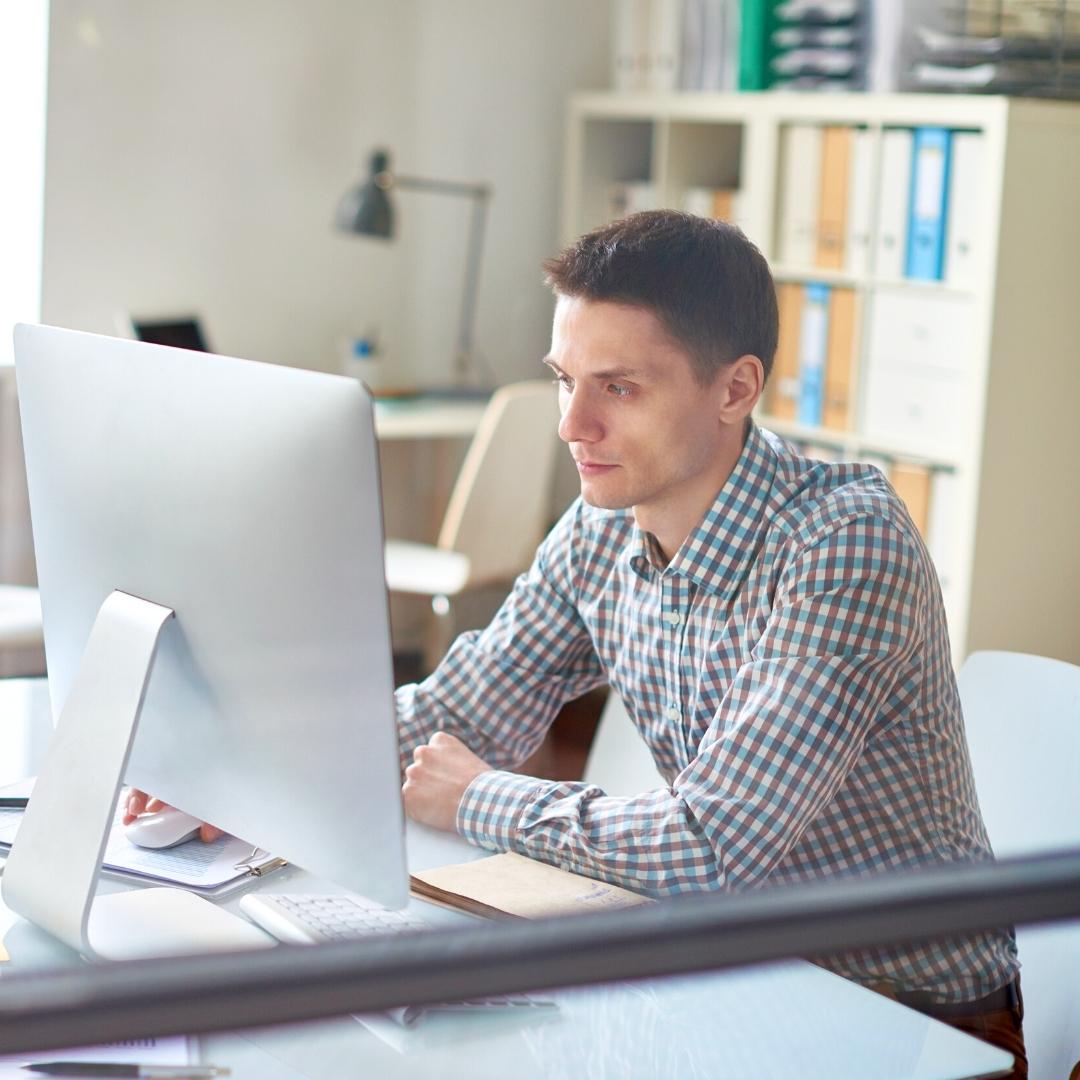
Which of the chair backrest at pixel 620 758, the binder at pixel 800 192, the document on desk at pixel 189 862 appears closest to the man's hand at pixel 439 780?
the document on desk at pixel 189 862

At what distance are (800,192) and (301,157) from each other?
133 cm

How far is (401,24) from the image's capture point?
13.7 ft

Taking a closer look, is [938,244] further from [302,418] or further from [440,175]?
[302,418]

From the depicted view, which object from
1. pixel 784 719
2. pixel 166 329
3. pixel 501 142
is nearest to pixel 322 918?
pixel 784 719

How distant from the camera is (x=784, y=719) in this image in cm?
122

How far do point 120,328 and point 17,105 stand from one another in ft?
1.88

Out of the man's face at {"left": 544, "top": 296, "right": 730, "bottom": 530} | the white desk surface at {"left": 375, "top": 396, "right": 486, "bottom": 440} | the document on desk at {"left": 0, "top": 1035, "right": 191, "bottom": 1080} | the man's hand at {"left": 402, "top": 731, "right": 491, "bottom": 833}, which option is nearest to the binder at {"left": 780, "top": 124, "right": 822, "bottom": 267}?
the white desk surface at {"left": 375, "top": 396, "right": 486, "bottom": 440}

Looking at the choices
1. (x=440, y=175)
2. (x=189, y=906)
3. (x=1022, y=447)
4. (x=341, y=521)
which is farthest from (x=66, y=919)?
(x=440, y=175)

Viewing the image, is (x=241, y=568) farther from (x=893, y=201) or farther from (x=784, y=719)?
(x=893, y=201)

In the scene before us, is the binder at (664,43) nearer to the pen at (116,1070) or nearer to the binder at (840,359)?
the binder at (840,359)

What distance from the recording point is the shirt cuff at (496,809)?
1.31 meters

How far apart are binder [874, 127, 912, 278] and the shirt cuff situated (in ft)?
7.57

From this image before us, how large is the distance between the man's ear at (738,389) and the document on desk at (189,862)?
0.57m

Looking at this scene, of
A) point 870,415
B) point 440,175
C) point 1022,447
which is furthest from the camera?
point 440,175
